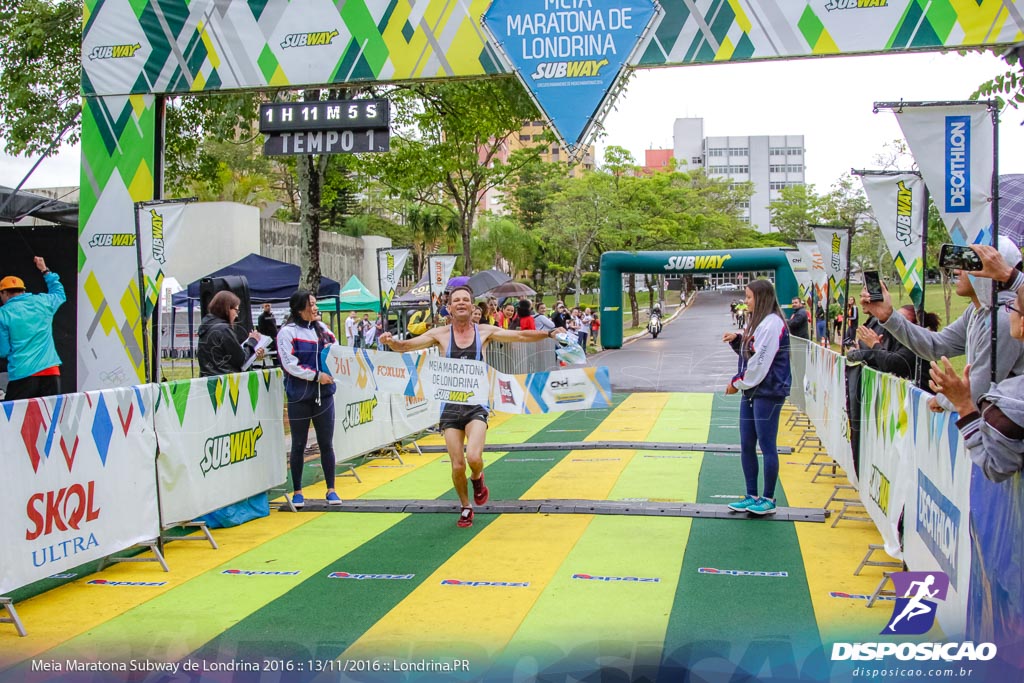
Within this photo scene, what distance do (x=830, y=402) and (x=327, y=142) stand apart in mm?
6462

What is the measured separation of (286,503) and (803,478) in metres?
5.56

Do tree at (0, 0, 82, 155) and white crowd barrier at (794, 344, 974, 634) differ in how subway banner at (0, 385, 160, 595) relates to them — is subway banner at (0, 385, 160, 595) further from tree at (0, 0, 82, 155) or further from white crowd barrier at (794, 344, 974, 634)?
tree at (0, 0, 82, 155)

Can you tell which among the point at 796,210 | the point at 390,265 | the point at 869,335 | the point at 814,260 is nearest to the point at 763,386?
the point at 869,335

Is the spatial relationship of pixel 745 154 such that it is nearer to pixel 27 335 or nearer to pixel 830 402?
pixel 830 402

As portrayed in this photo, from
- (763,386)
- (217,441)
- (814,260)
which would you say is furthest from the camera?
(814,260)

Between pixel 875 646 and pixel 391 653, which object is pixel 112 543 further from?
pixel 875 646

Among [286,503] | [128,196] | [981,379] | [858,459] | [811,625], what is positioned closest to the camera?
[981,379]

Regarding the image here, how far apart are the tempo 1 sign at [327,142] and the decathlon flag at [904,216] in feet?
15.0

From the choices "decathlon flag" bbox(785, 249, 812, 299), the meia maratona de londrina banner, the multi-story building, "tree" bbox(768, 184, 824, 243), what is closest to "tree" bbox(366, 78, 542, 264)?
the meia maratona de londrina banner

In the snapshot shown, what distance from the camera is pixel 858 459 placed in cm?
802

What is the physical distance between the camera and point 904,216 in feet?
25.0

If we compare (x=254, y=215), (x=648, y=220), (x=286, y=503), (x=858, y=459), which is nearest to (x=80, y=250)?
(x=286, y=503)

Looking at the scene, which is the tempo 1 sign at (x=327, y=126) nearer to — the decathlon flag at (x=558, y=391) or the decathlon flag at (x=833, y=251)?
the decathlon flag at (x=558, y=391)

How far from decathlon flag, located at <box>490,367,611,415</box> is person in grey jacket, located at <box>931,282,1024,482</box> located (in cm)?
496
